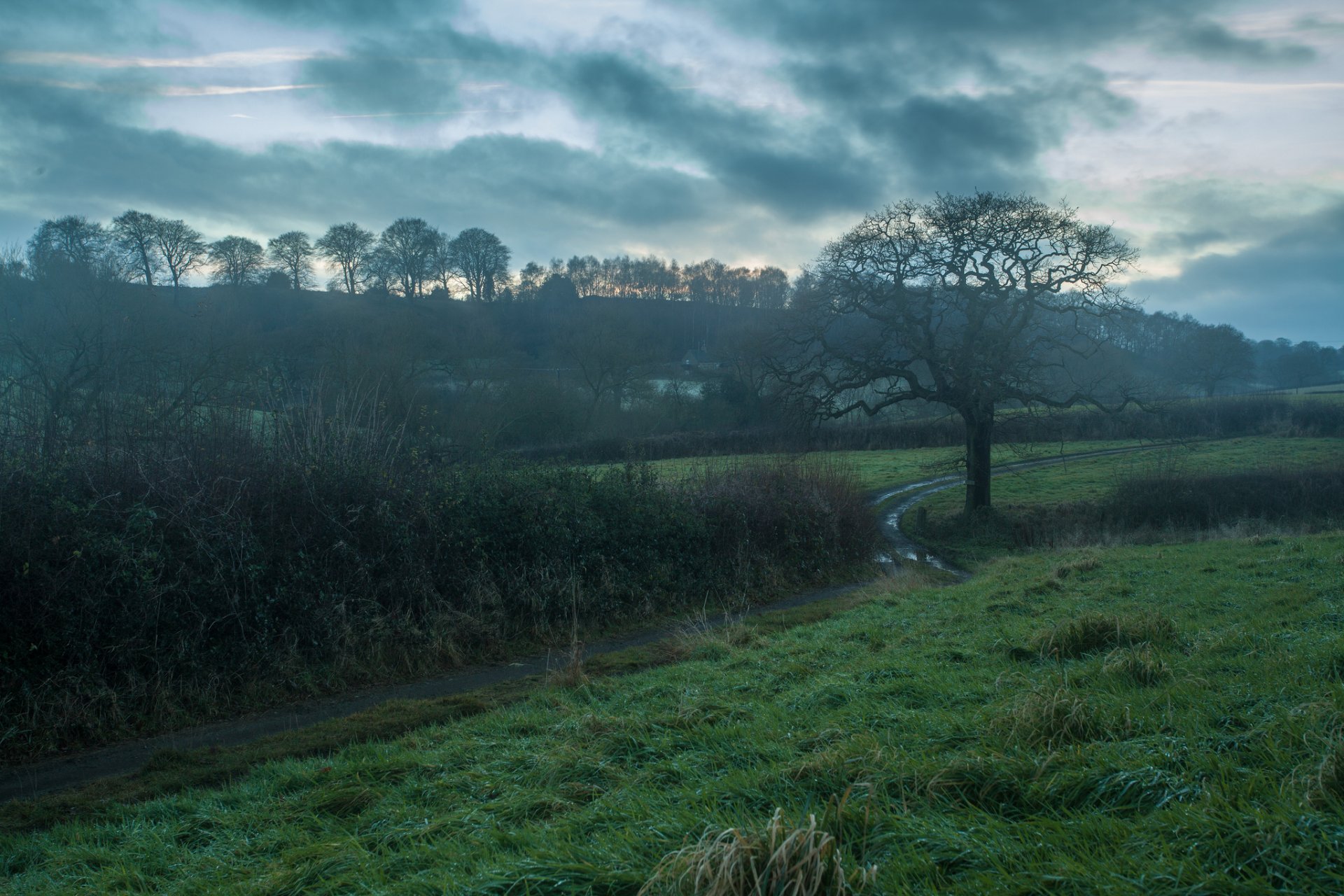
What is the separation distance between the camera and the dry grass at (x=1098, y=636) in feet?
19.6

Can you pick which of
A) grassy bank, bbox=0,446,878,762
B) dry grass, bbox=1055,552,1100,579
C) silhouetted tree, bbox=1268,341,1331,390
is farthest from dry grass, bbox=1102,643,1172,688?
silhouetted tree, bbox=1268,341,1331,390

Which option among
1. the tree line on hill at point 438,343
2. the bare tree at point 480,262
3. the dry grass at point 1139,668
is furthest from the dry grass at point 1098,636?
the bare tree at point 480,262

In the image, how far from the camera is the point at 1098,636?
6.09m

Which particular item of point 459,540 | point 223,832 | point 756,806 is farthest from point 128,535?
Result: point 756,806

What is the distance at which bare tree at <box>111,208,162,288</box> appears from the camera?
2408cm

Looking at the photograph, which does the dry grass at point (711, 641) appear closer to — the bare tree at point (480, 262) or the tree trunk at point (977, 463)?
the tree trunk at point (977, 463)

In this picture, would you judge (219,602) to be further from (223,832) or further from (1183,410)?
(1183,410)

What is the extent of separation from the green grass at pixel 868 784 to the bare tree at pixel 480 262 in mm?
56629

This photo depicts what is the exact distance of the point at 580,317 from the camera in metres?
56.6

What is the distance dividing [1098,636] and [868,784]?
371 cm

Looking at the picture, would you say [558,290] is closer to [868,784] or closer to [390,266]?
[390,266]

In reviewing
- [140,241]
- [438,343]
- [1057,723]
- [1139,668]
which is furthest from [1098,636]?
[438,343]

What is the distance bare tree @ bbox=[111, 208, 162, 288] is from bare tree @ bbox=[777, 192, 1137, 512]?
70.4ft

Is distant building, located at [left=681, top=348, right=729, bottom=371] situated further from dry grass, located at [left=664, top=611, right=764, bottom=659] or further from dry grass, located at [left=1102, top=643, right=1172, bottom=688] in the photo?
dry grass, located at [left=1102, top=643, right=1172, bottom=688]
